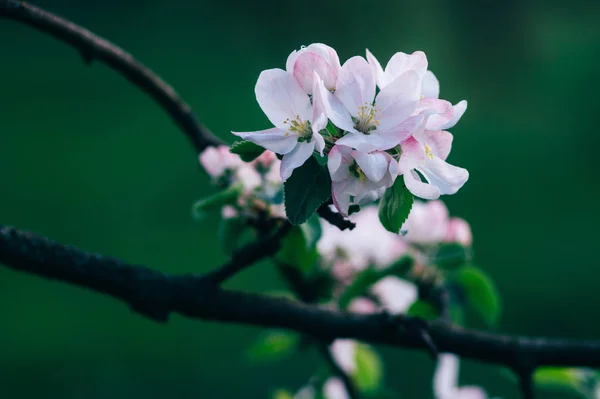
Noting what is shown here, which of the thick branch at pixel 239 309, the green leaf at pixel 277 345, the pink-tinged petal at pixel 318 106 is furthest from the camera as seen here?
the green leaf at pixel 277 345

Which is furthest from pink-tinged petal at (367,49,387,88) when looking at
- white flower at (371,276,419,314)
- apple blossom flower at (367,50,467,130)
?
white flower at (371,276,419,314)

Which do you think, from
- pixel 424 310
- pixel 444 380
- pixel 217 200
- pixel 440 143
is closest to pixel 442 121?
pixel 440 143

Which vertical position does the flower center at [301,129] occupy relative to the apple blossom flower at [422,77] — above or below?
below

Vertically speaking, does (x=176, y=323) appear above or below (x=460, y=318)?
above

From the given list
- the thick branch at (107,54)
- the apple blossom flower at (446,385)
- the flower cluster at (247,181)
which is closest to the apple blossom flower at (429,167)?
the flower cluster at (247,181)

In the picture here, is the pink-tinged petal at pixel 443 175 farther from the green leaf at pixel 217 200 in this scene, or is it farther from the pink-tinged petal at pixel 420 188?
the green leaf at pixel 217 200

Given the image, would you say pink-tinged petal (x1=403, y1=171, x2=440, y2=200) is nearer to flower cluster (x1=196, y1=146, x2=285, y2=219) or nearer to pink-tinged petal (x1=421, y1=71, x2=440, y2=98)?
pink-tinged petal (x1=421, y1=71, x2=440, y2=98)

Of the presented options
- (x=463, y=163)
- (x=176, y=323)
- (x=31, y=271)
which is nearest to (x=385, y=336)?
(x=31, y=271)

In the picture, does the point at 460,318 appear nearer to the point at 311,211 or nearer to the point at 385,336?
the point at 385,336

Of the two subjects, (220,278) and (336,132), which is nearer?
(336,132)
